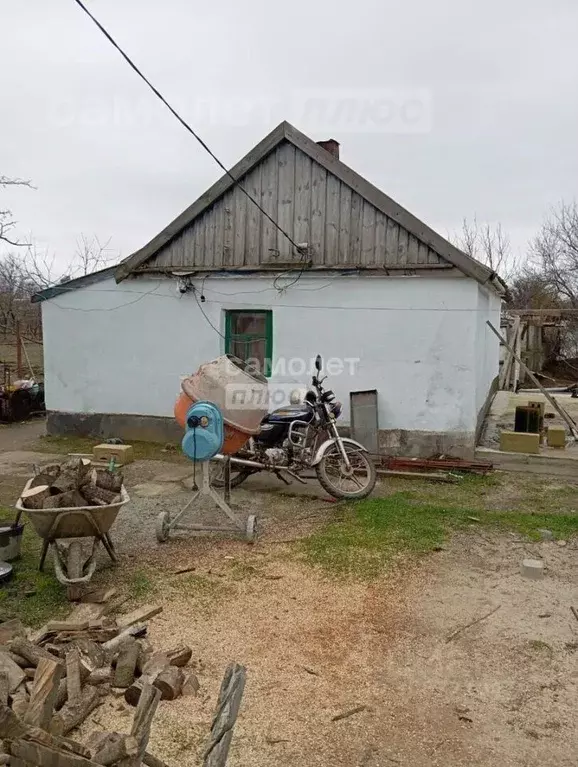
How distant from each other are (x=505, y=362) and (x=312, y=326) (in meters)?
10.0

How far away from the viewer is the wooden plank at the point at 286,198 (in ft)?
30.3

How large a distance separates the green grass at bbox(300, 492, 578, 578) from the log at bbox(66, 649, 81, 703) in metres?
2.25

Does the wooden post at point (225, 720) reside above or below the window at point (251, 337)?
below

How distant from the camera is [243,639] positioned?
3879 millimetres

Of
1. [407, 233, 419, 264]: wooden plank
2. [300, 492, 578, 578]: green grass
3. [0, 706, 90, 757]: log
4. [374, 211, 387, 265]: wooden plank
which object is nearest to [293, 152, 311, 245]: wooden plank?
[374, 211, 387, 265]: wooden plank

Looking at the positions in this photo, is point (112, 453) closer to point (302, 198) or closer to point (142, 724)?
point (302, 198)

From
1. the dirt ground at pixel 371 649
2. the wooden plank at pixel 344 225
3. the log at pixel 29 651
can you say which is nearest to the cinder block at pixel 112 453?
the dirt ground at pixel 371 649

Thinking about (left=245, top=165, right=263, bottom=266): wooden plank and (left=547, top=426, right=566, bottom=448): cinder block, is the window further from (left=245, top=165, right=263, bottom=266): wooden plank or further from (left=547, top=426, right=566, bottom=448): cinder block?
(left=547, top=426, right=566, bottom=448): cinder block

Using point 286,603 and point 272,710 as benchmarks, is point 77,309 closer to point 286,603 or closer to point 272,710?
point 286,603

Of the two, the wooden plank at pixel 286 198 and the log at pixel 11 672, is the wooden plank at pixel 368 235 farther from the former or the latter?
the log at pixel 11 672

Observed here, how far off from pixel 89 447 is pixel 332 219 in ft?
17.2

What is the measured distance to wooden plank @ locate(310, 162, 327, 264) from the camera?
29.9 ft

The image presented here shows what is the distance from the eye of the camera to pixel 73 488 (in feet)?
16.0

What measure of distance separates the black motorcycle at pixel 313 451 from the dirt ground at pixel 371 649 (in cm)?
87
